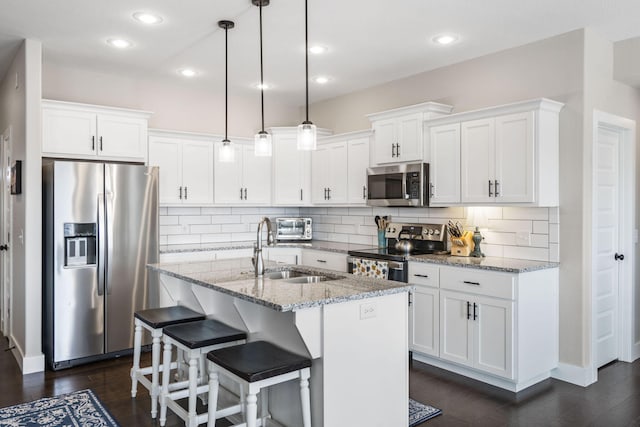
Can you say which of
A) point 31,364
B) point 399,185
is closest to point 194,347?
point 31,364

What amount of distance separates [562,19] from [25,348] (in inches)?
191

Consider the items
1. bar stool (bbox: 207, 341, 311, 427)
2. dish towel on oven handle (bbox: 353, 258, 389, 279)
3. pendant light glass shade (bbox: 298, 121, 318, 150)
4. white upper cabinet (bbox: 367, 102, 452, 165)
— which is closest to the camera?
bar stool (bbox: 207, 341, 311, 427)

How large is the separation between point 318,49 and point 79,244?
2.62 m

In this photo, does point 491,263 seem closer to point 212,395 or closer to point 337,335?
point 337,335

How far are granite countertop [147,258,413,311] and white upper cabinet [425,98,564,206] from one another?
1555 millimetres

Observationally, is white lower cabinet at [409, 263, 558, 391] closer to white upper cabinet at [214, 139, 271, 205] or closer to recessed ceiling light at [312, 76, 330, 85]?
recessed ceiling light at [312, 76, 330, 85]

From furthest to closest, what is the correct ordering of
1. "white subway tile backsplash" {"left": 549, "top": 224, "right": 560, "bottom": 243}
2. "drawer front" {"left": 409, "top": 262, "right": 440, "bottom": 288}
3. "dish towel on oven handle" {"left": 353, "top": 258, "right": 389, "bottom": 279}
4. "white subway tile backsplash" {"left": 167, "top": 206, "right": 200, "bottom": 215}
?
"white subway tile backsplash" {"left": 167, "top": 206, "right": 200, "bottom": 215} < "dish towel on oven handle" {"left": 353, "top": 258, "right": 389, "bottom": 279} < "drawer front" {"left": 409, "top": 262, "right": 440, "bottom": 288} < "white subway tile backsplash" {"left": 549, "top": 224, "right": 560, "bottom": 243}

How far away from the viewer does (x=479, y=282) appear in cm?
373

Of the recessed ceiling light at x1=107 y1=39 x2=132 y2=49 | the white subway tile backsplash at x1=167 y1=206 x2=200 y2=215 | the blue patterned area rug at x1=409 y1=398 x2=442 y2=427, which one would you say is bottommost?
the blue patterned area rug at x1=409 y1=398 x2=442 y2=427

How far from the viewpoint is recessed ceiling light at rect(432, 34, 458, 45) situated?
387cm

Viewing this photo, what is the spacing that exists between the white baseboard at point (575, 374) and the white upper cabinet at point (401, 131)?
209 cm

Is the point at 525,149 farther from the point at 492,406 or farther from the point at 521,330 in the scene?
the point at 492,406

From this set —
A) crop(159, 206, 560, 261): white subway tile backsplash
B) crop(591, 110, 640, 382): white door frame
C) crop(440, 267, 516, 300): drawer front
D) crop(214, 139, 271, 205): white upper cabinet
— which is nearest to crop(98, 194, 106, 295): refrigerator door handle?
crop(159, 206, 560, 261): white subway tile backsplash

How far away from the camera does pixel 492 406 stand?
3328 mm
